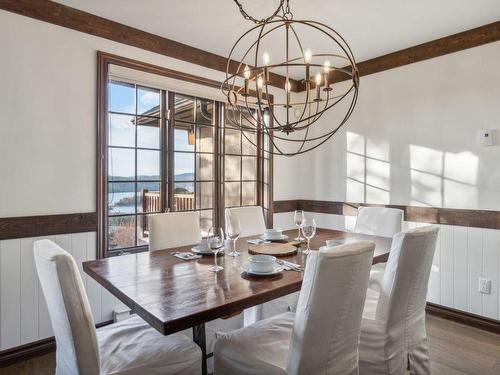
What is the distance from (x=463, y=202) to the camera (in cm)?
288

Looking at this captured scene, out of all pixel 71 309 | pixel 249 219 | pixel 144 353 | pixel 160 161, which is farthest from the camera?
pixel 160 161

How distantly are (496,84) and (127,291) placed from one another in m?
3.11

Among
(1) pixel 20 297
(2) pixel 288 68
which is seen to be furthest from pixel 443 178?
(1) pixel 20 297

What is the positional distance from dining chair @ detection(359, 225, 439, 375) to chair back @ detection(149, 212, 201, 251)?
1.38 meters

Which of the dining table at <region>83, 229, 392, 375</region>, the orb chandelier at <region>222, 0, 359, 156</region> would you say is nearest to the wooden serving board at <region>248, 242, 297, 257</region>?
the dining table at <region>83, 229, 392, 375</region>

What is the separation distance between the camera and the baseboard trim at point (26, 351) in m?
2.21

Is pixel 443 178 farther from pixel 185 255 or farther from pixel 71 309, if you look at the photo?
pixel 71 309

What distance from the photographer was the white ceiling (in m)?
2.38

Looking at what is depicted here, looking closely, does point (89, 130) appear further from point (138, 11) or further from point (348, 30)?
point (348, 30)

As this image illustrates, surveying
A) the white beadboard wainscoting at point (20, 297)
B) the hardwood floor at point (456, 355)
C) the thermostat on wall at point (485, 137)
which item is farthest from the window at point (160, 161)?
the thermostat on wall at point (485, 137)

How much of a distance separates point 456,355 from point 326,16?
8.67 ft

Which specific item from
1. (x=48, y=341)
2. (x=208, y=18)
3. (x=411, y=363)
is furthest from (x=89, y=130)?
(x=411, y=363)

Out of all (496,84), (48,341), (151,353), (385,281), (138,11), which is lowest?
(48,341)

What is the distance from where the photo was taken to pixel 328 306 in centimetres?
127
